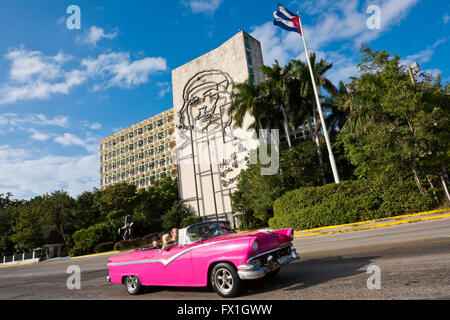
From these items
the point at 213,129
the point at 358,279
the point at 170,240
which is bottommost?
the point at 358,279

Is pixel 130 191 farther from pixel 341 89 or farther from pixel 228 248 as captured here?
pixel 228 248

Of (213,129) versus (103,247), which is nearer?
(103,247)

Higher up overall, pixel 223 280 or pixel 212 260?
pixel 212 260

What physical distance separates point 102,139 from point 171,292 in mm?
85010

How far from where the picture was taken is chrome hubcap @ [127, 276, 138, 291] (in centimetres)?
663

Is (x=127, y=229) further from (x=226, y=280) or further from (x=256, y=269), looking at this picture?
(x=256, y=269)

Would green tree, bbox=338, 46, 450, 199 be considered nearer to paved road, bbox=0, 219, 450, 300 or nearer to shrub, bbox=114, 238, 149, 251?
paved road, bbox=0, 219, 450, 300

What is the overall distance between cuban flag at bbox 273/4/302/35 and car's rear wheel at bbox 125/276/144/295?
74.2 feet

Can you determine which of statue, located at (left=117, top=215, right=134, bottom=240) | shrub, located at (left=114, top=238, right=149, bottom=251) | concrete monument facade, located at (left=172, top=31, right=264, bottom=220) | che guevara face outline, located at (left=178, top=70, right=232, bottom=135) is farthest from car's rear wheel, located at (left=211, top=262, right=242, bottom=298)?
che guevara face outline, located at (left=178, top=70, right=232, bottom=135)

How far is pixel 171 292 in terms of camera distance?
Result: 6230 mm

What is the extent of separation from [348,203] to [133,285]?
51.4 ft

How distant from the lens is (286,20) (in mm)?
22984

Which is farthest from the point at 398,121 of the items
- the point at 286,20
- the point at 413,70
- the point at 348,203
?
the point at 286,20
